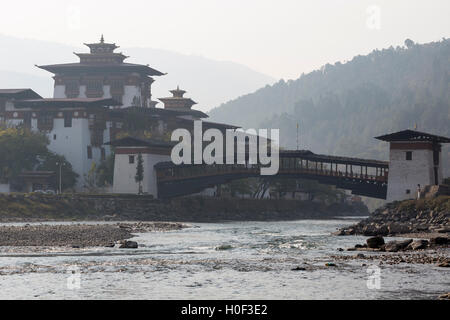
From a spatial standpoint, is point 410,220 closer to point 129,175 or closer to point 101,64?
point 129,175

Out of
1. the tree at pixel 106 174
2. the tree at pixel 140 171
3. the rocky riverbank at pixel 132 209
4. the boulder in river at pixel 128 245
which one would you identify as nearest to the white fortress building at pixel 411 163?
the rocky riverbank at pixel 132 209

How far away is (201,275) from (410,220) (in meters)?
48.0

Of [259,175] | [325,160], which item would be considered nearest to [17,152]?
[259,175]

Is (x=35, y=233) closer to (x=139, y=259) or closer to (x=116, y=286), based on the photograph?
(x=139, y=259)

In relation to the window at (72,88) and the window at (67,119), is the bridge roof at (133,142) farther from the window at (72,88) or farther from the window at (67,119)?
the window at (72,88)

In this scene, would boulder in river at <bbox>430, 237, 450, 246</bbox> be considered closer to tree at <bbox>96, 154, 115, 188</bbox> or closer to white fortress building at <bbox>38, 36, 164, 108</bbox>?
tree at <bbox>96, 154, 115, 188</bbox>

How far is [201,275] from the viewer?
42.8 metres

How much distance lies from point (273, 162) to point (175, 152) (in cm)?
1538

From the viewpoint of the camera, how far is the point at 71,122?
424 ft

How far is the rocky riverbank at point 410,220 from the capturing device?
245 feet

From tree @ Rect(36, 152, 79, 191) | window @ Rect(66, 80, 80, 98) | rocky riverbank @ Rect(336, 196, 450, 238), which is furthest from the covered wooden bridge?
window @ Rect(66, 80, 80, 98)

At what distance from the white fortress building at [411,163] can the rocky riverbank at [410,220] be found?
17.3 feet

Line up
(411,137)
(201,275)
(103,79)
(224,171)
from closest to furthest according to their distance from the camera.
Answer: (201,275), (411,137), (224,171), (103,79)
